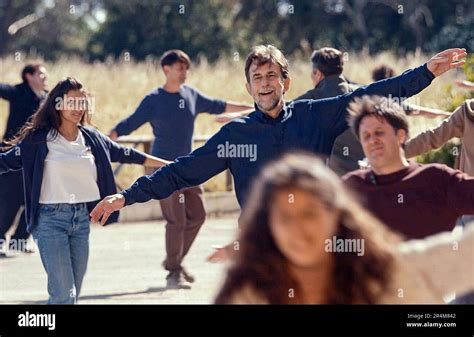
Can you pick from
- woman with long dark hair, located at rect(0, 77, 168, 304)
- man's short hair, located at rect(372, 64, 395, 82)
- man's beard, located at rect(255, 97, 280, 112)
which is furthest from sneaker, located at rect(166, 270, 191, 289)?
man's beard, located at rect(255, 97, 280, 112)

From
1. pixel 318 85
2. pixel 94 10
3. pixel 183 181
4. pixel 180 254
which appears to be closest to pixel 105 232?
pixel 180 254

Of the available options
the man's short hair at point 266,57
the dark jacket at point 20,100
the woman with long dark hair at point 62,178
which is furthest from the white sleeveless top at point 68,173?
the dark jacket at point 20,100

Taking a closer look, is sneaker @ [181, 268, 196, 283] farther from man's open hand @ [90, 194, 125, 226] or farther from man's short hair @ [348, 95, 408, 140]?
man's short hair @ [348, 95, 408, 140]

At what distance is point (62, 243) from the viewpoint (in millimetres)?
8055

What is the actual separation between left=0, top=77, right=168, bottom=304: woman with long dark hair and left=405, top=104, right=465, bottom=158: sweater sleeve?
1.74 meters

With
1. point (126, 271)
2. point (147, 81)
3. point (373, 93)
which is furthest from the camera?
point (147, 81)

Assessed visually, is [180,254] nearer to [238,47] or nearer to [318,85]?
[318,85]

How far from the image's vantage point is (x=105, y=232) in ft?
51.1

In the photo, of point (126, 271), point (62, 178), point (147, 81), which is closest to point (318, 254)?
point (62, 178)

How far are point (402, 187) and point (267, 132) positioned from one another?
112cm

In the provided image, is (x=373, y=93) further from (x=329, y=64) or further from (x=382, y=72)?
(x=382, y=72)

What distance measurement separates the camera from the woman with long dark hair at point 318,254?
12.5 feet

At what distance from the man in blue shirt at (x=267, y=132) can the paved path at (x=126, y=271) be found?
2.97 metres

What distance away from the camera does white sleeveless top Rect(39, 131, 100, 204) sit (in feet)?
26.8
